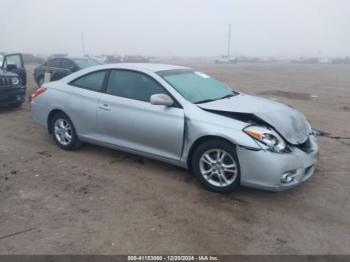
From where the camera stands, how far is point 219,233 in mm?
3750

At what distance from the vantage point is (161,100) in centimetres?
483

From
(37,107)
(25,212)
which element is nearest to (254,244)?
(25,212)

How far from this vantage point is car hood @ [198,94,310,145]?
452 cm

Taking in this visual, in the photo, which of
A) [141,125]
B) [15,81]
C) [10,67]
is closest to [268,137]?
[141,125]

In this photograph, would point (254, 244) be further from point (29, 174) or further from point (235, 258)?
point (29, 174)

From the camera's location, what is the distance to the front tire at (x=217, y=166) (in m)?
4.45

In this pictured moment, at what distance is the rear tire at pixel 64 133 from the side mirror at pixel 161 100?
1.92 meters

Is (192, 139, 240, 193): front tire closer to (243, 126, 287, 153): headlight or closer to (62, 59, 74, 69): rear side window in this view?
(243, 126, 287, 153): headlight

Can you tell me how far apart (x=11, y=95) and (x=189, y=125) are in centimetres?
670

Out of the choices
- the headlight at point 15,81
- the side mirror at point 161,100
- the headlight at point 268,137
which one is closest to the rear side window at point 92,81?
the side mirror at point 161,100

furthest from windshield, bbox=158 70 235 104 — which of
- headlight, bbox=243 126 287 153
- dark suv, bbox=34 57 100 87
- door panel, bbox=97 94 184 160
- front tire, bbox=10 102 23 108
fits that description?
dark suv, bbox=34 57 100 87

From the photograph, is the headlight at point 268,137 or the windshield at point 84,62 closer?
the headlight at point 268,137

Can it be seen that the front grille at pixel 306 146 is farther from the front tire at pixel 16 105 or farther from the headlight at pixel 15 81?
the front tire at pixel 16 105

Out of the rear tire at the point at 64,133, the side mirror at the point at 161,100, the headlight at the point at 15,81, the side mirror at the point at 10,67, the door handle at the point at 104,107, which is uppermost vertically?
the side mirror at the point at 161,100
